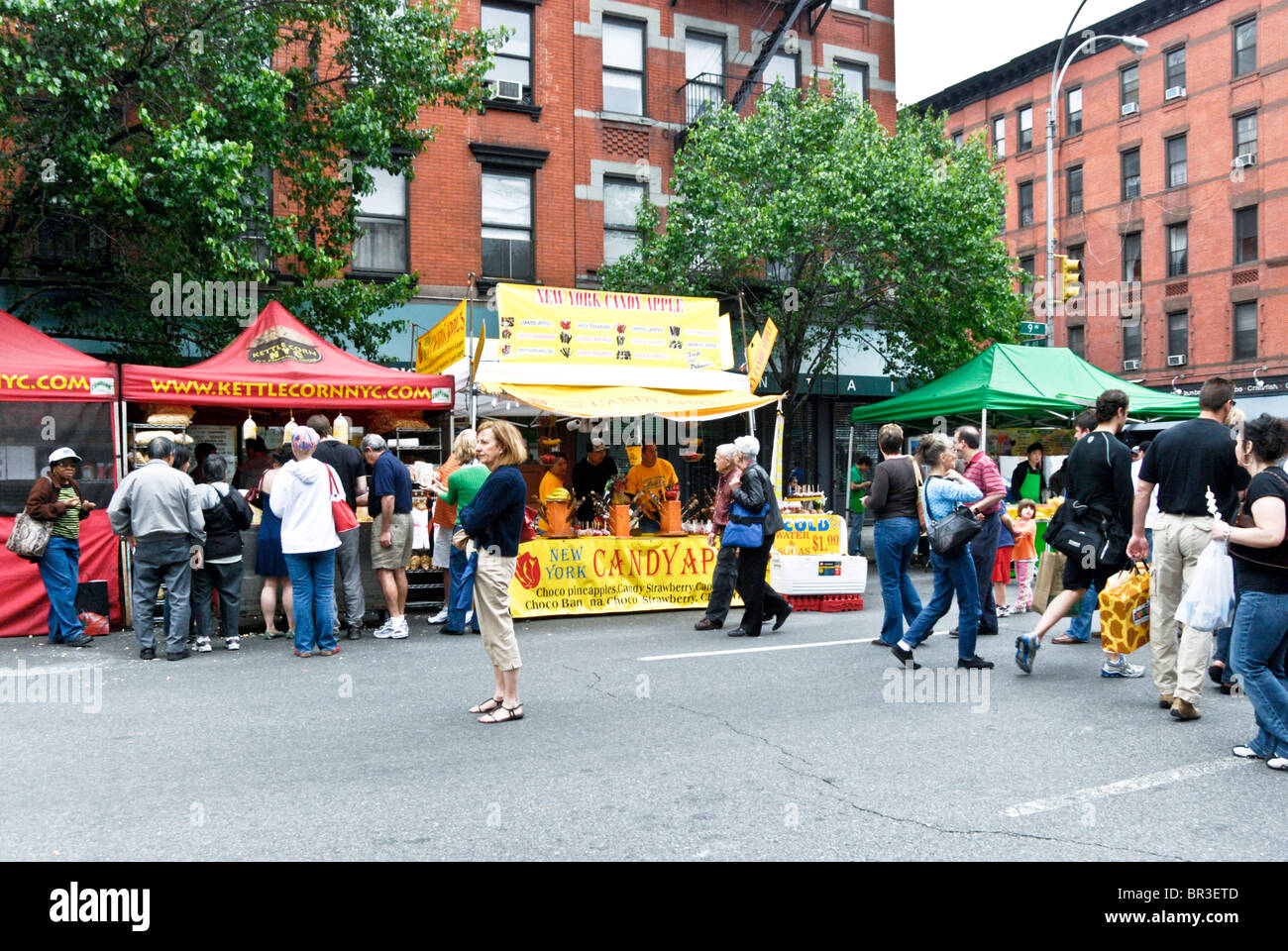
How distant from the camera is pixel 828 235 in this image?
1686 centimetres

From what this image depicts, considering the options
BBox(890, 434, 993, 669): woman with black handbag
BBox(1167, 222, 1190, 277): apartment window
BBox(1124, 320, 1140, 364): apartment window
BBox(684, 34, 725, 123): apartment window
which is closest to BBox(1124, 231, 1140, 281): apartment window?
BBox(1167, 222, 1190, 277): apartment window

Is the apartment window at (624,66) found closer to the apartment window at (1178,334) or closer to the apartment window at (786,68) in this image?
the apartment window at (786,68)

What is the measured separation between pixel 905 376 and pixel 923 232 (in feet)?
17.8

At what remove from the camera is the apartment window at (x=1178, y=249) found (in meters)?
34.6

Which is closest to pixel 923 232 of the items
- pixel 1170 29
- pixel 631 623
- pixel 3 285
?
pixel 631 623

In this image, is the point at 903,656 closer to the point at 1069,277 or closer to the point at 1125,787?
the point at 1125,787

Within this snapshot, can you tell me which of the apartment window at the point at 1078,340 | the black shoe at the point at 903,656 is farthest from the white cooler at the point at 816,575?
the apartment window at the point at 1078,340

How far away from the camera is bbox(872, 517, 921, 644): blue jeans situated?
872cm

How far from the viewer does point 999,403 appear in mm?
15406

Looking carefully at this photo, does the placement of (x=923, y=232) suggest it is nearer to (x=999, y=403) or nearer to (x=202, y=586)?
(x=999, y=403)

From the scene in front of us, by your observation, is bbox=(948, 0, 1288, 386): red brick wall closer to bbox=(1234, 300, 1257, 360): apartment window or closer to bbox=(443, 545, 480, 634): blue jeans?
bbox=(1234, 300, 1257, 360): apartment window

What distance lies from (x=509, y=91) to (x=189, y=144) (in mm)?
8791

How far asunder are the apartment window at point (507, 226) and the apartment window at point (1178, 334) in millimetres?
25691

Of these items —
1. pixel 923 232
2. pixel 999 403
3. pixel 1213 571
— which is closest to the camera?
pixel 1213 571
